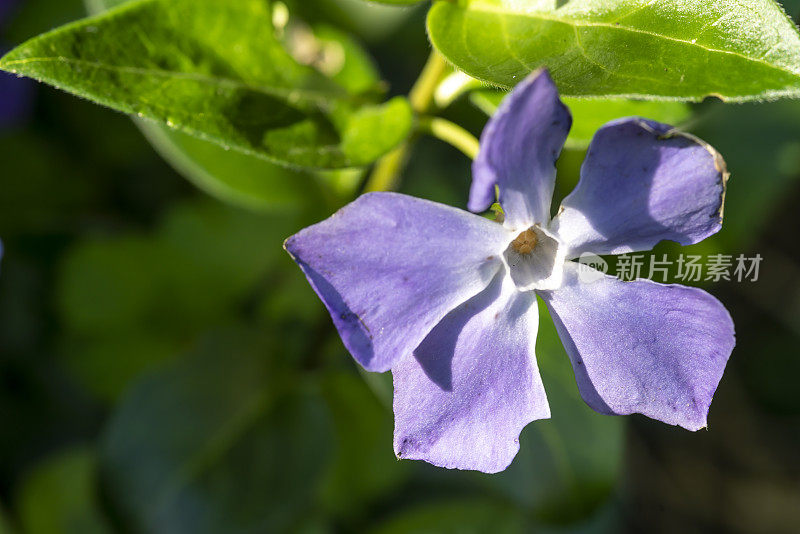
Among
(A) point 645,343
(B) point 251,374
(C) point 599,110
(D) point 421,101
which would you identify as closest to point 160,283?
(B) point 251,374

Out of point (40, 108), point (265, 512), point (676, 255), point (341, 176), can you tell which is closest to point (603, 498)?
point (676, 255)

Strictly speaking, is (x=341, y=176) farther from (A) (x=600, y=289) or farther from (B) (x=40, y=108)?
(B) (x=40, y=108)

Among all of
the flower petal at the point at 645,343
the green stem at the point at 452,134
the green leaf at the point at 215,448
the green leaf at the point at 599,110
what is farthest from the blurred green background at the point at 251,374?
the flower petal at the point at 645,343

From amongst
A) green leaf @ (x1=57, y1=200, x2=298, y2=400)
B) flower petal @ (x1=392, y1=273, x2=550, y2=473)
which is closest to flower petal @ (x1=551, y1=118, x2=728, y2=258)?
flower petal @ (x1=392, y1=273, x2=550, y2=473)

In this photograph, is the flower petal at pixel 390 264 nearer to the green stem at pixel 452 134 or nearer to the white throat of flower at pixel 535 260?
the white throat of flower at pixel 535 260

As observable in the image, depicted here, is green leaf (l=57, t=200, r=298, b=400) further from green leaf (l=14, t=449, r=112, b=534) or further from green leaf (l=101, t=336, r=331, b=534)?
green leaf (l=101, t=336, r=331, b=534)

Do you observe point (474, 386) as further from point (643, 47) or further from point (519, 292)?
point (643, 47)
